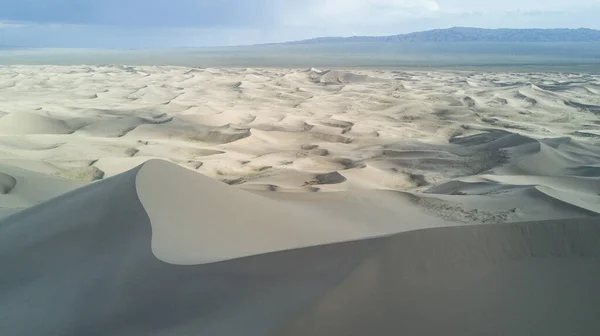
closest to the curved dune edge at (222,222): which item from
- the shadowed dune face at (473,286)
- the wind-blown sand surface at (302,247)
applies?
the wind-blown sand surface at (302,247)

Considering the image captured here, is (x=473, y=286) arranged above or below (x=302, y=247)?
below

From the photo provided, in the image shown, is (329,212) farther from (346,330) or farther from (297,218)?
(346,330)

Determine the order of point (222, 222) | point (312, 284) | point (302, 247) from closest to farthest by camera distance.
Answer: point (312, 284), point (302, 247), point (222, 222)

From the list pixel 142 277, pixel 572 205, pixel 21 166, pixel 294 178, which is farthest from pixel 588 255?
pixel 21 166

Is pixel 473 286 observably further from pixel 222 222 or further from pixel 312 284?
pixel 222 222

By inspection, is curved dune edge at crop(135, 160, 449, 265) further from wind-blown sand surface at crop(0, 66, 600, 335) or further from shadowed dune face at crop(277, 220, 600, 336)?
shadowed dune face at crop(277, 220, 600, 336)

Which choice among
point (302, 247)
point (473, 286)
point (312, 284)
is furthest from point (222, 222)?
point (473, 286)

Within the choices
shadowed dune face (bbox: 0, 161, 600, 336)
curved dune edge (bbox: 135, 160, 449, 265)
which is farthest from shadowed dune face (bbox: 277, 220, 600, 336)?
curved dune edge (bbox: 135, 160, 449, 265)
